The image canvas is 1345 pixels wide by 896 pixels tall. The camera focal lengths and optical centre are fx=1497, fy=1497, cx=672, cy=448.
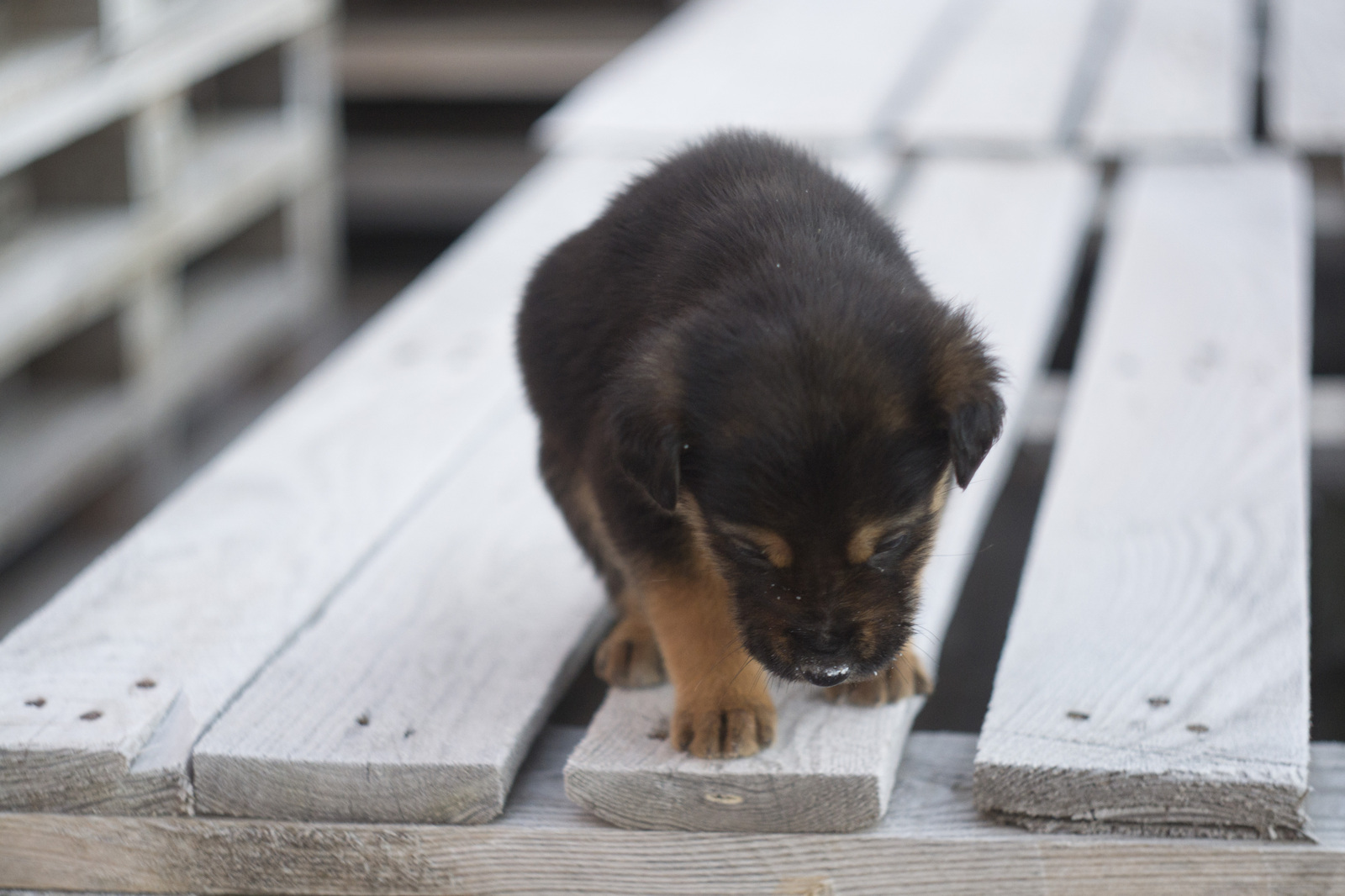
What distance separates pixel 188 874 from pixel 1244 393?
2422mm

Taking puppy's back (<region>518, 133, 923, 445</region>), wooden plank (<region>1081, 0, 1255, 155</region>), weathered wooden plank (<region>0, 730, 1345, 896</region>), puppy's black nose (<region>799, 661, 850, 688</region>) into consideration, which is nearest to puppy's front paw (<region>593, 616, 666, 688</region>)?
weathered wooden plank (<region>0, 730, 1345, 896</region>)

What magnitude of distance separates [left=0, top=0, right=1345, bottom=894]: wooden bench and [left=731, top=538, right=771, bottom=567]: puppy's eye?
31cm

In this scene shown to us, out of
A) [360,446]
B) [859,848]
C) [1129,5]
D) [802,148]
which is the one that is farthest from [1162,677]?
[1129,5]

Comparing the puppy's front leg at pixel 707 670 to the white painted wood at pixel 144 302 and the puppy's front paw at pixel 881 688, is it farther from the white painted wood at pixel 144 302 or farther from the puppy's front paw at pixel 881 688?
the white painted wood at pixel 144 302

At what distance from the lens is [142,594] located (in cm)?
281

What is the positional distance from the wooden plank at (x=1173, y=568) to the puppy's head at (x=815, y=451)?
1.09 feet

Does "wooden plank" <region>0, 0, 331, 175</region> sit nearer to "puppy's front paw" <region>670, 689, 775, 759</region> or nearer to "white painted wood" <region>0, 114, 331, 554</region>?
"white painted wood" <region>0, 114, 331, 554</region>

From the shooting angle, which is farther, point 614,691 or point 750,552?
point 614,691

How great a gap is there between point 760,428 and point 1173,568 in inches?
41.6

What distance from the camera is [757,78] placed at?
5.68m

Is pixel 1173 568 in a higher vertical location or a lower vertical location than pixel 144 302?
higher

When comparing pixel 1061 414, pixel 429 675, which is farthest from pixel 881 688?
pixel 1061 414

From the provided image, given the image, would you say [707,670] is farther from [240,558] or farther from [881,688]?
[240,558]

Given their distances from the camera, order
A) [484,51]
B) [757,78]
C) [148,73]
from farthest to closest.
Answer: [484,51] < [757,78] < [148,73]
